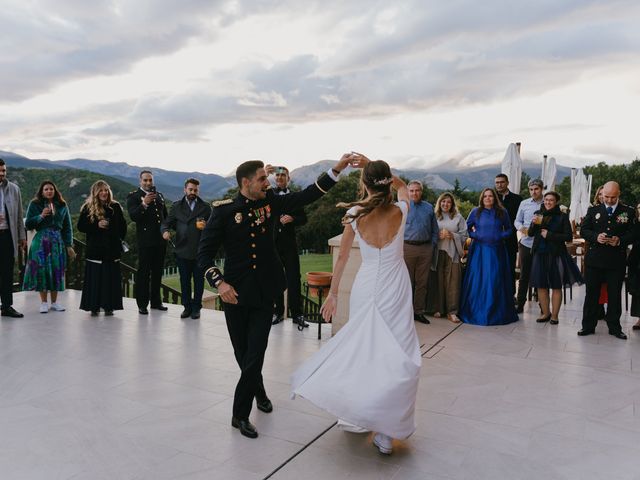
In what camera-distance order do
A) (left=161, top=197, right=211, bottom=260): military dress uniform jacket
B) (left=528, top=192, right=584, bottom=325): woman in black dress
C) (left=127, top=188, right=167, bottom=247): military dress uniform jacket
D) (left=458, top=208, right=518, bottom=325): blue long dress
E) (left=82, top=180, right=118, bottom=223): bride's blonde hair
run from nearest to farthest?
(left=528, top=192, right=584, bottom=325): woman in black dress < (left=458, top=208, right=518, bottom=325): blue long dress < (left=82, top=180, right=118, bottom=223): bride's blonde hair < (left=161, top=197, right=211, bottom=260): military dress uniform jacket < (left=127, top=188, right=167, bottom=247): military dress uniform jacket

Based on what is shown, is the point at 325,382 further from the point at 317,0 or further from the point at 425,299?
the point at 317,0

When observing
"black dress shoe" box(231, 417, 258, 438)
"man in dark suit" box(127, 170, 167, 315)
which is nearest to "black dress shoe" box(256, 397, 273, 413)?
"black dress shoe" box(231, 417, 258, 438)

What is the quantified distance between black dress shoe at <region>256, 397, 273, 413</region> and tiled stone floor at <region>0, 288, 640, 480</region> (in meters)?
0.05

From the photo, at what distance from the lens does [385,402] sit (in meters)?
3.04

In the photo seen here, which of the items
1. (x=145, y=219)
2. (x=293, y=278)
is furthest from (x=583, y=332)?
(x=145, y=219)

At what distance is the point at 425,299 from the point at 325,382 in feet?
14.4

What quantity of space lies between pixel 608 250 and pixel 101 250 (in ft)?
21.0

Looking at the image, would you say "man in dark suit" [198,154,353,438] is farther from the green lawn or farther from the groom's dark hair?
the green lawn

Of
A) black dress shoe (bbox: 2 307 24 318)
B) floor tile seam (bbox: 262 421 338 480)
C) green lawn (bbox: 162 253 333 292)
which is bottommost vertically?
green lawn (bbox: 162 253 333 292)

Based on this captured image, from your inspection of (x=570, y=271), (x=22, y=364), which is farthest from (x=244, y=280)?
(x=570, y=271)

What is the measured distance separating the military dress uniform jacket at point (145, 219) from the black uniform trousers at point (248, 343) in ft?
13.8

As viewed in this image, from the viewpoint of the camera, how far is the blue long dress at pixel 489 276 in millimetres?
6910

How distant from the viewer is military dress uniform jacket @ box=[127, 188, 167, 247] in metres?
7.32

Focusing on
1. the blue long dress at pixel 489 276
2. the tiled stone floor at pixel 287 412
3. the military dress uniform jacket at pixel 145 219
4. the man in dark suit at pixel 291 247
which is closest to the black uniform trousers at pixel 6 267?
the tiled stone floor at pixel 287 412
